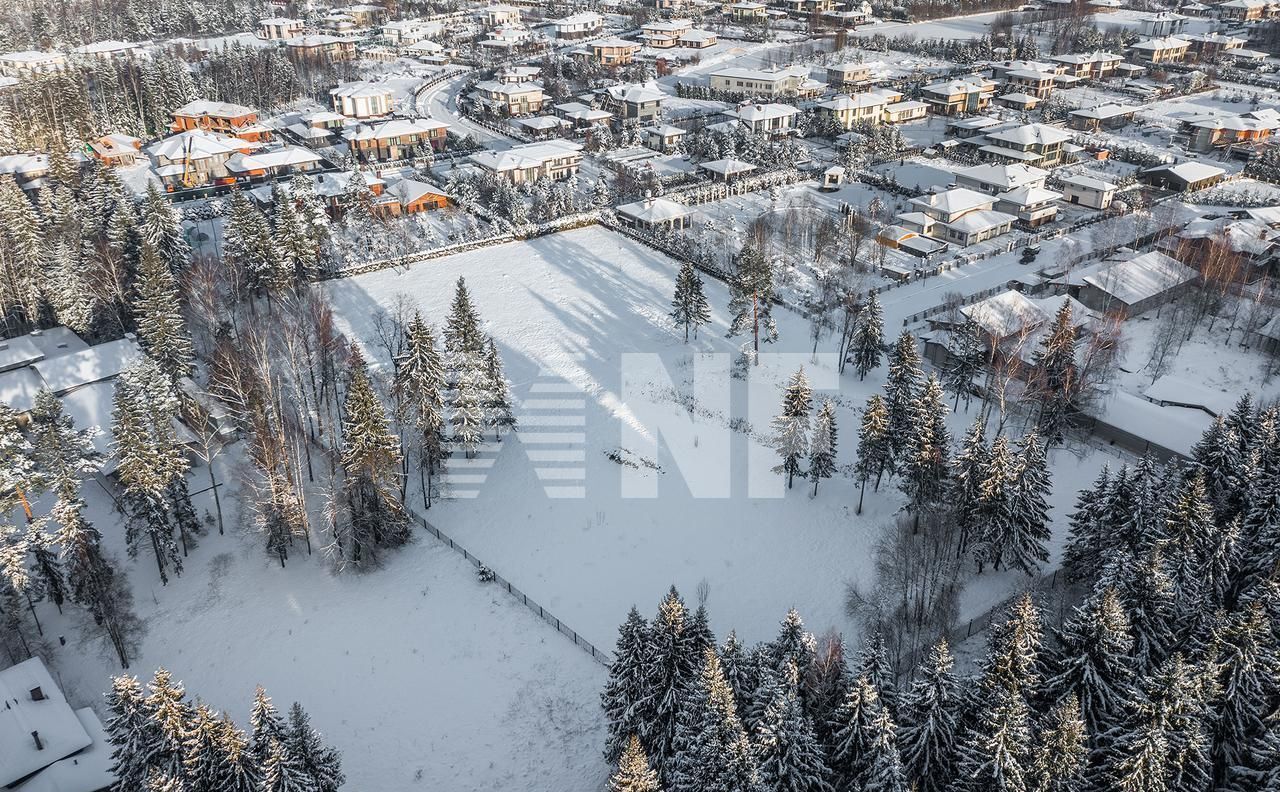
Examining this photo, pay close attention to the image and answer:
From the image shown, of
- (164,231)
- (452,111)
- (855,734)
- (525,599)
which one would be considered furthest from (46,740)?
(452,111)

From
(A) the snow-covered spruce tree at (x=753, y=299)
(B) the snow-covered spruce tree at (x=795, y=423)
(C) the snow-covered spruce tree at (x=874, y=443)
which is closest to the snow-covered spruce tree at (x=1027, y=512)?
(C) the snow-covered spruce tree at (x=874, y=443)

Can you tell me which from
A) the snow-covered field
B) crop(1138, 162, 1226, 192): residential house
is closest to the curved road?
the snow-covered field

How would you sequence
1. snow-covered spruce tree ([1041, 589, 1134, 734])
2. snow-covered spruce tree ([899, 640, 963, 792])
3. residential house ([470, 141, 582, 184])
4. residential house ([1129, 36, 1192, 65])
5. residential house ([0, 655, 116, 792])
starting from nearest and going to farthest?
Result: snow-covered spruce tree ([899, 640, 963, 792]), snow-covered spruce tree ([1041, 589, 1134, 734]), residential house ([0, 655, 116, 792]), residential house ([470, 141, 582, 184]), residential house ([1129, 36, 1192, 65])

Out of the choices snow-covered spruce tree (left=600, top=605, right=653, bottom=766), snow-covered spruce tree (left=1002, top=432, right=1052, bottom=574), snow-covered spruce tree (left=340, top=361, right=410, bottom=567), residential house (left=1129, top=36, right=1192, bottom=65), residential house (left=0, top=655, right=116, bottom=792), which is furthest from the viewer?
residential house (left=1129, top=36, right=1192, bottom=65)

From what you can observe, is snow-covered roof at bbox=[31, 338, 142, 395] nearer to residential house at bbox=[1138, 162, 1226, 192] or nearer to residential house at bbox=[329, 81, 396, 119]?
residential house at bbox=[329, 81, 396, 119]

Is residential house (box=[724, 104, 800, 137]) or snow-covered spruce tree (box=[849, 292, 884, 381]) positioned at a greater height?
residential house (box=[724, 104, 800, 137])

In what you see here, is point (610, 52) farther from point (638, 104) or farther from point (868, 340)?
point (868, 340)

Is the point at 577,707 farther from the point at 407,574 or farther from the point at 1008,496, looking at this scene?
the point at 1008,496
